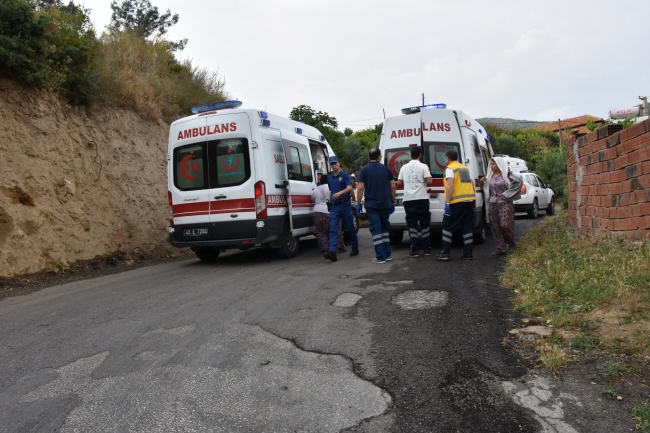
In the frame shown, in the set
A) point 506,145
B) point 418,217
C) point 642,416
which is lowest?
point 642,416

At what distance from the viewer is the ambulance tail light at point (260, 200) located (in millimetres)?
9188

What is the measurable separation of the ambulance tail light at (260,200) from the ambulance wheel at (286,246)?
73cm

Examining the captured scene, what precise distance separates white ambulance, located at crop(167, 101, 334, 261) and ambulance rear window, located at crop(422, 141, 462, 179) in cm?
268

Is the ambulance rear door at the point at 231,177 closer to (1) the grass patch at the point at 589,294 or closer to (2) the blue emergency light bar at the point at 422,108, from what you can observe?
(2) the blue emergency light bar at the point at 422,108

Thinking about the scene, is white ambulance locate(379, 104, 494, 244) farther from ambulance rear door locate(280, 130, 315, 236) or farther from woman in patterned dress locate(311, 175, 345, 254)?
ambulance rear door locate(280, 130, 315, 236)

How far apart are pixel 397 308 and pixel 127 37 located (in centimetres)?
1485

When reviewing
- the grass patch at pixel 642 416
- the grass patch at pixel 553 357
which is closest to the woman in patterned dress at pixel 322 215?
the grass patch at pixel 553 357

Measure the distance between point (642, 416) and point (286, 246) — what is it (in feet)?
24.4

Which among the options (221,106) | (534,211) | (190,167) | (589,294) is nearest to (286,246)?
(190,167)

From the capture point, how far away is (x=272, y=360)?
4.05 m

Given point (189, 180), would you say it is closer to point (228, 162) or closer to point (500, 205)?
point (228, 162)

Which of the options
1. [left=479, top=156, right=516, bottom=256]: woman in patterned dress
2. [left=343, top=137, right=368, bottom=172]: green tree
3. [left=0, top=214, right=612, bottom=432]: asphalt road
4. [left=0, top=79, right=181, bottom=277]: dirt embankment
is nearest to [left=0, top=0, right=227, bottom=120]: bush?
[left=0, top=79, right=181, bottom=277]: dirt embankment

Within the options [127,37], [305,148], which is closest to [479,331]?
[305,148]

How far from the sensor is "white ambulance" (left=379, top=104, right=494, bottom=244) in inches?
408
